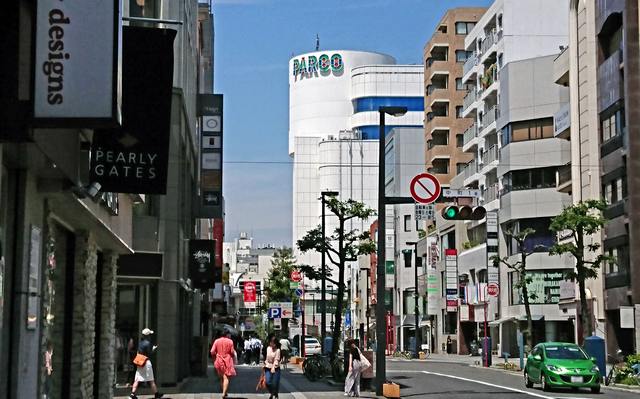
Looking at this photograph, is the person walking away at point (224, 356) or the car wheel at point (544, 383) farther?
the car wheel at point (544, 383)

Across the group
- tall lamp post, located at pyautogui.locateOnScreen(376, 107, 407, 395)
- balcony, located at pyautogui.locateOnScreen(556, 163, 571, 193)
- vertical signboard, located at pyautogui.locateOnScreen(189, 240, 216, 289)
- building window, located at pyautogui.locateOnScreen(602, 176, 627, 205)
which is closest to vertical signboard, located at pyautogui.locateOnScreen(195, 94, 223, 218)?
vertical signboard, located at pyautogui.locateOnScreen(189, 240, 216, 289)

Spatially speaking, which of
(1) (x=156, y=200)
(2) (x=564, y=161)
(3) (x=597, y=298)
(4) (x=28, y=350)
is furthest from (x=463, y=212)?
(2) (x=564, y=161)

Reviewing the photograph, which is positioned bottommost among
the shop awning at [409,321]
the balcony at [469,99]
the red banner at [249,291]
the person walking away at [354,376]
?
the person walking away at [354,376]

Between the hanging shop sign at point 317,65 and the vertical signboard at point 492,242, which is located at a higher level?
the hanging shop sign at point 317,65

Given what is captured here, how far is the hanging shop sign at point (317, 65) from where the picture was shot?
172 metres

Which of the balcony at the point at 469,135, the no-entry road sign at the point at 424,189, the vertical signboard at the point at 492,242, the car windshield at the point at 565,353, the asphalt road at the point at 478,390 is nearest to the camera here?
the no-entry road sign at the point at 424,189

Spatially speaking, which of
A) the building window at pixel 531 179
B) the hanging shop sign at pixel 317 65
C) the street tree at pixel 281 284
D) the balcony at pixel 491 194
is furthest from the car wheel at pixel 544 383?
the hanging shop sign at pixel 317 65

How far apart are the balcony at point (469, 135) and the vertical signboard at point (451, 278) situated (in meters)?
9.45

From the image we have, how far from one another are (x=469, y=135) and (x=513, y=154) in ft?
46.8

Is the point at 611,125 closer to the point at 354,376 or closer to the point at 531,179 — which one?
the point at 531,179

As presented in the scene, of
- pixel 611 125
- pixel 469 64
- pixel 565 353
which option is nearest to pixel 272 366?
pixel 565 353

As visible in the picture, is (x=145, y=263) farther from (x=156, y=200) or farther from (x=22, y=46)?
(x=22, y=46)

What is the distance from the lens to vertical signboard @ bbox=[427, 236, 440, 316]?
8869cm

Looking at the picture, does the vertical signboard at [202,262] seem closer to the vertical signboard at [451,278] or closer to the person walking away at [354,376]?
the person walking away at [354,376]
